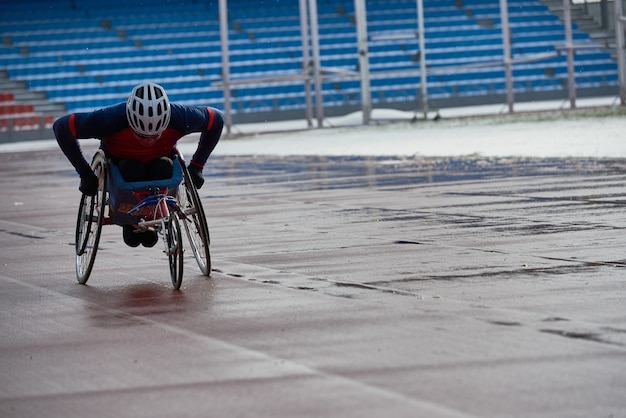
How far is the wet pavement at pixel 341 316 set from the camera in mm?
6594

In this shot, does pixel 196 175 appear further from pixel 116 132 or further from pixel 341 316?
pixel 341 316

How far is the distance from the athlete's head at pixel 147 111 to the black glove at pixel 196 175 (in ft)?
1.99

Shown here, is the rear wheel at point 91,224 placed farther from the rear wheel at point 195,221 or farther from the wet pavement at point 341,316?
the rear wheel at point 195,221

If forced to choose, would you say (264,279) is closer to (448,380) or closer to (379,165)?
(448,380)

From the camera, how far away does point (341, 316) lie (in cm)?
900

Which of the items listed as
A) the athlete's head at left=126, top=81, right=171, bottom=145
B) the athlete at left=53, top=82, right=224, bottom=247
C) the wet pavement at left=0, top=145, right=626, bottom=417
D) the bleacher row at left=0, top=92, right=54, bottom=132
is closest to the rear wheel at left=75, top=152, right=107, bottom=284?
the athlete at left=53, top=82, right=224, bottom=247

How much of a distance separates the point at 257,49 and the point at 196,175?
48.5 m

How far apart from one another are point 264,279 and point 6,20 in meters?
49.1

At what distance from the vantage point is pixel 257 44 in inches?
2371

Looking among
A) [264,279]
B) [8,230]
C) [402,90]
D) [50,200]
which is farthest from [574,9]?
[264,279]

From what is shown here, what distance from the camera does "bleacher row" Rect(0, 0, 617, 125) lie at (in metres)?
57.0

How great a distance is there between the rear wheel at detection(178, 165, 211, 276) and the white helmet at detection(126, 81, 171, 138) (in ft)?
1.73

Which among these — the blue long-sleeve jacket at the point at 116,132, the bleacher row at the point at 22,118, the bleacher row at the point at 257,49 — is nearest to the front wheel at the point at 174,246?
the blue long-sleeve jacket at the point at 116,132

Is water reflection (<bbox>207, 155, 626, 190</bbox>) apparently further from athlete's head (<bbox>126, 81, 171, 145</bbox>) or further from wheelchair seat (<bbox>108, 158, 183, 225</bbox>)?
athlete's head (<bbox>126, 81, 171, 145</bbox>)
